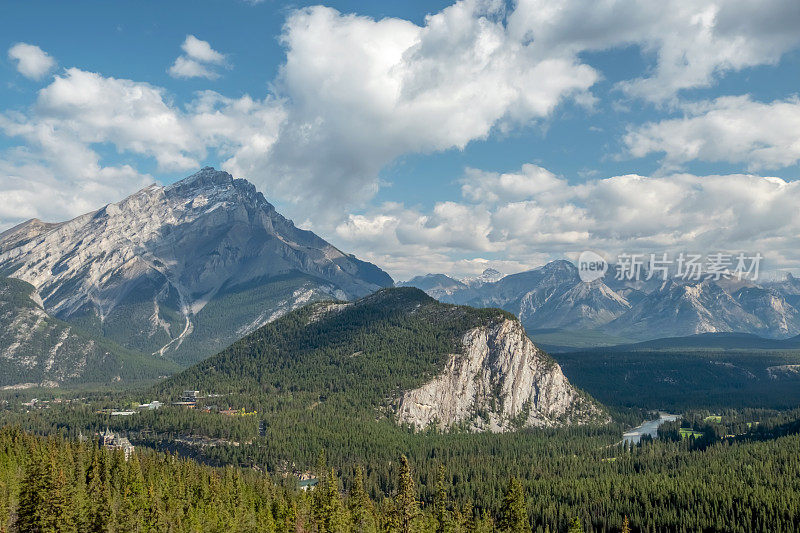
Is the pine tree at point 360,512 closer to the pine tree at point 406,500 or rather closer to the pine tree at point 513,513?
the pine tree at point 406,500

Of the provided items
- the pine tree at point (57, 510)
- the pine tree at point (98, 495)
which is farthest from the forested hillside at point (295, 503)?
the pine tree at point (98, 495)

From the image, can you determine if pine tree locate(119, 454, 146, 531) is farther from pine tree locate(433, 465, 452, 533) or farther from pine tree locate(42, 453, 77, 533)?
pine tree locate(433, 465, 452, 533)

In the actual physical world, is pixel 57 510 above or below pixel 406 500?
below

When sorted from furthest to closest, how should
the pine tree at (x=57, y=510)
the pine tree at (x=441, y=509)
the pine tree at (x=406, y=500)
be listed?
the pine tree at (x=441, y=509)
the pine tree at (x=57, y=510)
the pine tree at (x=406, y=500)

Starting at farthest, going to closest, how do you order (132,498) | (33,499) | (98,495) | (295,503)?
(295,503)
(132,498)
(98,495)
(33,499)

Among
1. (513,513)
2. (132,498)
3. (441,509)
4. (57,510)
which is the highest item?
(57,510)

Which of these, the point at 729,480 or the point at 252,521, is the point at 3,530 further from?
the point at 729,480

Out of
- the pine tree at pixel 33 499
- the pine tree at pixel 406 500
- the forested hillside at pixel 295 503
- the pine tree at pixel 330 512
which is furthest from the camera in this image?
the pine tree at pixel 330 512

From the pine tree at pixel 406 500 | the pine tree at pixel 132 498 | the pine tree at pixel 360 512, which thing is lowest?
the pine tree at pixel 360 512

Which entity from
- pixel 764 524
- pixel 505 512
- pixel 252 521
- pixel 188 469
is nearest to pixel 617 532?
pixel 764 524

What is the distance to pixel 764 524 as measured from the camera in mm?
164750

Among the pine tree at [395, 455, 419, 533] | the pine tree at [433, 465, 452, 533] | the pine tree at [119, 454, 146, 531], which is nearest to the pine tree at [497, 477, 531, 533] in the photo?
the pine tree at [433, 465, 452, 533]

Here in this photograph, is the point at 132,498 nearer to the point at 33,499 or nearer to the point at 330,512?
the point at 33,499

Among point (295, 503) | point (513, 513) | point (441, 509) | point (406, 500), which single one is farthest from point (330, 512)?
point (513, 513)
